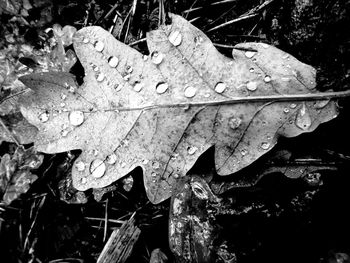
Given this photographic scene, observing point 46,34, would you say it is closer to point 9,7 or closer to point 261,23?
point 9,7

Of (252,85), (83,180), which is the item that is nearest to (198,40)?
(252,85)

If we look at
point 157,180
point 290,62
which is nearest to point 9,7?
point 157,180

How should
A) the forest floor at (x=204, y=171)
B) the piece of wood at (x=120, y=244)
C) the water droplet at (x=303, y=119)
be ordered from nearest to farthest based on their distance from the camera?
the water droplet at (x=303, y=119) < the forest floor at (x=204, y=171) < the piece of wood at (x=120, y=244)

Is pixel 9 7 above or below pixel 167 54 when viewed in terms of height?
above

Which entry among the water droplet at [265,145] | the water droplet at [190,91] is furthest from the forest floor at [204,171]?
the water droplet at [190,91]

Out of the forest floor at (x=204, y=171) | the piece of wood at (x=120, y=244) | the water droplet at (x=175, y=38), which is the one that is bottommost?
the piece of wood at (x=120, y=244)

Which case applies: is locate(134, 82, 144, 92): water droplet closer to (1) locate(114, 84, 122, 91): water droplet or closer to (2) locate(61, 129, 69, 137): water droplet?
(1) locate(114, 84, 122, 91): water droplet

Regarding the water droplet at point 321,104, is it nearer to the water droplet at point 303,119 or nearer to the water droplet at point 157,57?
the water droplet at point 303,119

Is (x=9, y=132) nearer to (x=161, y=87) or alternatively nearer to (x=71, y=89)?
(x=71, y=89)
